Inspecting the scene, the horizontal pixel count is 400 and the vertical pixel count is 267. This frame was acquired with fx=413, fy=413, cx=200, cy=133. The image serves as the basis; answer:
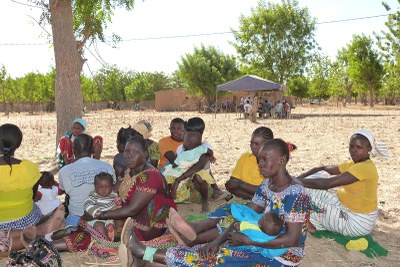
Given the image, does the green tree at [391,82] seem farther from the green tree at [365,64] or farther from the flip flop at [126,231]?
the flip flop at [126,231]

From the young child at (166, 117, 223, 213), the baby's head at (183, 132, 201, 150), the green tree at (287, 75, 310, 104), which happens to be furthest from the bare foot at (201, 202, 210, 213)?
the green tree at (287, 75, 310, 104)

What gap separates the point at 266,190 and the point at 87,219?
171cm

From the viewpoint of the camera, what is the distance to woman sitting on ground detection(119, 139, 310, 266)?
9.16 feet

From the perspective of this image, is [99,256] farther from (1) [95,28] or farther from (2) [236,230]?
(1) [95,28]

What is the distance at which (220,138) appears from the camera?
14.1 meters

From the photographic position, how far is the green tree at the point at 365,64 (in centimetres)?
4556

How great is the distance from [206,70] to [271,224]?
39892 millimetres

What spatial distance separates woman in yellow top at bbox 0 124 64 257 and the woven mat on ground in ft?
9.74

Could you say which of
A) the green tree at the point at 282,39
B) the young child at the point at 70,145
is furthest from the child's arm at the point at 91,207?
the green tree at the point at 282,39

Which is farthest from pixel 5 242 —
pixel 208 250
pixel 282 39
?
pixel 282 39

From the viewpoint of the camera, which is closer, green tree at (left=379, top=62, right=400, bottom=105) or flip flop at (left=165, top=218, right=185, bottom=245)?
flip flop at (left=165, top=218, right=185, bottom=245)

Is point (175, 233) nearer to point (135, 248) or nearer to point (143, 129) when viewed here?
point (135, 248)

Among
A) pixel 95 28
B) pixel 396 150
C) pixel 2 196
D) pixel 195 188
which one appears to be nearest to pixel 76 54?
pixel 95 28

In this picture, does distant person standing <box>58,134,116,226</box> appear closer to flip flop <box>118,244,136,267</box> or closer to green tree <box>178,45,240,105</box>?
flip flop <box>118,244,136,267</box>
